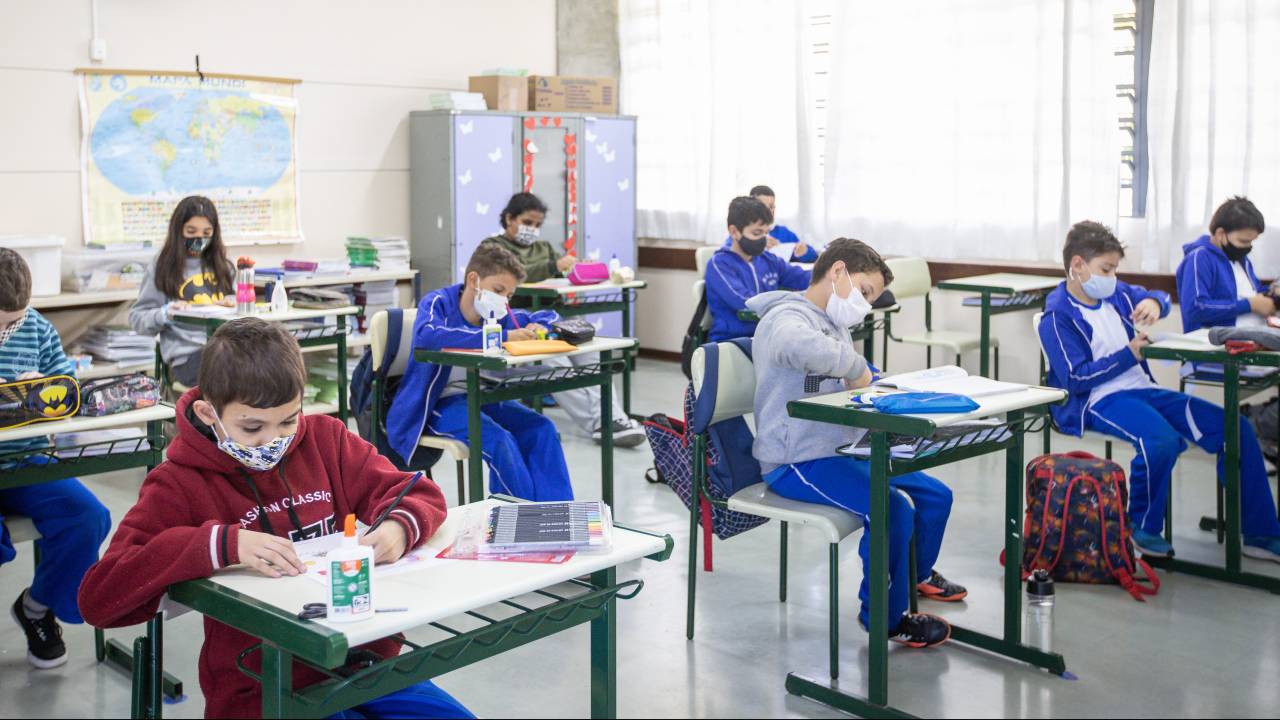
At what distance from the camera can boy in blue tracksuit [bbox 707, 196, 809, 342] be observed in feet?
18.5

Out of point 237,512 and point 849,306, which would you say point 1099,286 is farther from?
point 237,512

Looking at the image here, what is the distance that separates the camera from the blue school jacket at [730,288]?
5.63 m

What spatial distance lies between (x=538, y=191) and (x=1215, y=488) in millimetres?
4245

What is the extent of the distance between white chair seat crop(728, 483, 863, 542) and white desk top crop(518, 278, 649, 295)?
2852 mm

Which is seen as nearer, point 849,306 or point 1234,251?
point 849,306

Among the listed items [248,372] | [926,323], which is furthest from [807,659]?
[926,323]

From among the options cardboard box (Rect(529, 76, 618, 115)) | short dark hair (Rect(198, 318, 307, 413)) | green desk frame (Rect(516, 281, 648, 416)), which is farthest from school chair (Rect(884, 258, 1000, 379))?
short dark hair (Rect(198, 318, 307, 413))

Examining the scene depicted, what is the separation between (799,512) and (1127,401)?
1605 mm

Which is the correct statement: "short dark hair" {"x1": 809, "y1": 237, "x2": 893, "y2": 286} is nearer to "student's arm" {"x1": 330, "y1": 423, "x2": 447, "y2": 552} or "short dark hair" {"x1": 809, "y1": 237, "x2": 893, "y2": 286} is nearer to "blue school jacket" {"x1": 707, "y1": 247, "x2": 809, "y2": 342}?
"student's arm" {"x1": 330, "y1": 423, "x2": 447, "y2": 552}

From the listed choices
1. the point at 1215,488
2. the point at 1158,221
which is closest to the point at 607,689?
the point at 1215,488

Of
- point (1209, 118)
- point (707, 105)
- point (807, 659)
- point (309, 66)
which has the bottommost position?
point (807, 659)

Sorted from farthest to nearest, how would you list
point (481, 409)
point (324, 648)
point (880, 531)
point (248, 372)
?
point (481, 409), point (880, 531), point (248, 372), point (324, 648)

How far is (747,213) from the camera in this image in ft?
18.5

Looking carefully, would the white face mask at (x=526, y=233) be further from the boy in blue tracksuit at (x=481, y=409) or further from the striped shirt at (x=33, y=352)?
the striped shirt at (x=33, y=352)
